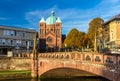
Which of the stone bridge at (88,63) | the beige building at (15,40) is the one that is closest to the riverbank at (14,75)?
the stone bridge at (88,63)

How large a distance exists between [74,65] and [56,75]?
22402mm

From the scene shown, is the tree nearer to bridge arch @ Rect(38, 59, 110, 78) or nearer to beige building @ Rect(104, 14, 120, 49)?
beige building @ Rect(104, 14, 120, 49)

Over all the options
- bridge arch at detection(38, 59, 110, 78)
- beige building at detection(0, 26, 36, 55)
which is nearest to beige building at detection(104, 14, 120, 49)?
bridge arch at detection(38, 59, 110, 78)

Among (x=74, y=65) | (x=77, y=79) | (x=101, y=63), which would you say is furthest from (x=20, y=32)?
(x=101, y=63)

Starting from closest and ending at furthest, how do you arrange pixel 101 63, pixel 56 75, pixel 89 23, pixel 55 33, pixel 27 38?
pixel 101 63 < pixel 56 75 < pixel 89 23 < pixel 27 38 < pixel 55 33

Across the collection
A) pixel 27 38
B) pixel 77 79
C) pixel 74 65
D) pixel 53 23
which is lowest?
pixel 77 79

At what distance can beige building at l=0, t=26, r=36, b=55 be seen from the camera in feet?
310

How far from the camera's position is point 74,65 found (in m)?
44.7

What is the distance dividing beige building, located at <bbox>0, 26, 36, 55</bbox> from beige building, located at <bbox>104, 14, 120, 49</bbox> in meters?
30.9

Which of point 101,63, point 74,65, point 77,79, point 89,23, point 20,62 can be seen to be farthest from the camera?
point 89,23

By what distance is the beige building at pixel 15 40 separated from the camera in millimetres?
94537

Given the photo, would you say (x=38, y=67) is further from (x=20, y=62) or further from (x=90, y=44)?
(x=90, y=44)

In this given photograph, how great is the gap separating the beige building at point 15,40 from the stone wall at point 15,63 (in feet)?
58.0

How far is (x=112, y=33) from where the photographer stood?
83812 millimetres
